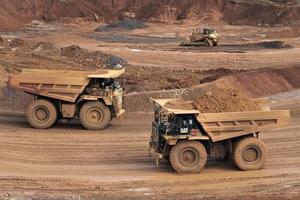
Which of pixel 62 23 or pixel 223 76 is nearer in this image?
pixel 223 76

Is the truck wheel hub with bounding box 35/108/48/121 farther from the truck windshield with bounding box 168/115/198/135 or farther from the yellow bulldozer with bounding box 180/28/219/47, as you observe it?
the yellow bulldozer with bounding box 180/28/219/47

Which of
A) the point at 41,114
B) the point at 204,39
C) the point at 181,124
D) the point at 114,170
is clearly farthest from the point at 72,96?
the point at 204,39

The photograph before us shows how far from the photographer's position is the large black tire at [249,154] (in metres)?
14.4

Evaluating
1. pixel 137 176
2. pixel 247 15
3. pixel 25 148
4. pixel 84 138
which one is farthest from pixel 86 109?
pixel 247 15

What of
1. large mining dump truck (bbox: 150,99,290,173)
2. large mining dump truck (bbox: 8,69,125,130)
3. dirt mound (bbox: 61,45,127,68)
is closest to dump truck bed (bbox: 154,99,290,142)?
large mining dump truck (bbox: 150,99,290,173)

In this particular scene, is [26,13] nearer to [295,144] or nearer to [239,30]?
[239,30]

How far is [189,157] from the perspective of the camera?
14328 mm

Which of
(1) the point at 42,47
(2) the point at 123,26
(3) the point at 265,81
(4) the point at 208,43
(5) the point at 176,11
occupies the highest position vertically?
(5) the point at 176,11

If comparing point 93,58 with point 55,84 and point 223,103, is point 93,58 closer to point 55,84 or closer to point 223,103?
point 55,84

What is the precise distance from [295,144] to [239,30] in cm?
3891

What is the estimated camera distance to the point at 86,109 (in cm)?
1930

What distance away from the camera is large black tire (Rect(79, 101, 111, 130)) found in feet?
63.3

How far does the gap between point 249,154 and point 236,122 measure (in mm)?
811

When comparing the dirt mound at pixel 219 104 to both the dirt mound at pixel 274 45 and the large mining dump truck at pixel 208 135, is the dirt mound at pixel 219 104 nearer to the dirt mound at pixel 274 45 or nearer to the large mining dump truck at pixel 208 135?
the large mining dump truck at pixel 208 135
